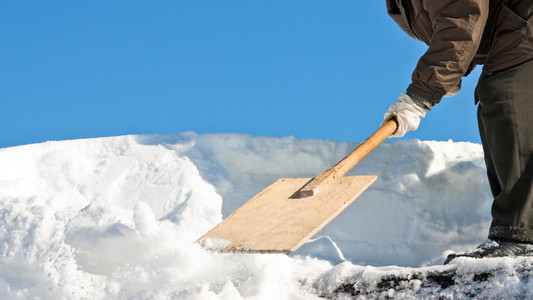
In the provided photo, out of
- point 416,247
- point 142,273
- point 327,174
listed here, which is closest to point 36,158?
point 142,273

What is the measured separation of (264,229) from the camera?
7.46ft

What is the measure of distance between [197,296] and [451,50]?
4.84 feet

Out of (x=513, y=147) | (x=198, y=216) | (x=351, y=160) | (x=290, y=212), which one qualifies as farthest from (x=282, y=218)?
(x=198, y=216)

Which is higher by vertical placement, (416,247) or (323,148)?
(323,148)

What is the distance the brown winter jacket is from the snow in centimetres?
90

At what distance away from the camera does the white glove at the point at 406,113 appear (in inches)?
105

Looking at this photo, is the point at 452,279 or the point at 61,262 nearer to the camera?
the point at 452,279

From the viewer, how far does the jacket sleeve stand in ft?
7.93

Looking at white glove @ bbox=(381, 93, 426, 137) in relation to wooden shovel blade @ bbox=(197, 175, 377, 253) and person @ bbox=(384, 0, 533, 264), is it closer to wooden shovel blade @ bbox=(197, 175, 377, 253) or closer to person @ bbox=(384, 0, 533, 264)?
person @ bbox=(384, 0, 533, 264)

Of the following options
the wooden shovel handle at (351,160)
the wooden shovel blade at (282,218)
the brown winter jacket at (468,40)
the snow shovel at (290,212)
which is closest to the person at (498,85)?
the brown winter jacket at (468,40)

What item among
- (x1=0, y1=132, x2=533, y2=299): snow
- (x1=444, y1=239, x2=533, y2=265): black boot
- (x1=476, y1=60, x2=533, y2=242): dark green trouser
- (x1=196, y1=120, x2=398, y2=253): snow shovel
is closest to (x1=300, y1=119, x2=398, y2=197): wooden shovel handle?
(x1=196, y1=120, x2=398, y2=253): snow shovel

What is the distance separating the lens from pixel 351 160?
2621 mm

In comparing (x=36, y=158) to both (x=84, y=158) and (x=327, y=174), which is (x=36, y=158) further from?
(x=327, y=174)

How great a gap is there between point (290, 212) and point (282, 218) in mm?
68
